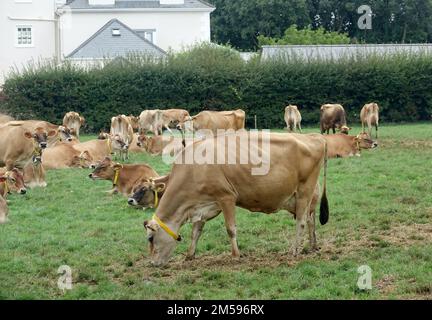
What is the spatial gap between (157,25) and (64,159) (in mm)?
34177

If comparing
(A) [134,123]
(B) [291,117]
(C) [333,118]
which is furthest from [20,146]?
(B) [291,117]

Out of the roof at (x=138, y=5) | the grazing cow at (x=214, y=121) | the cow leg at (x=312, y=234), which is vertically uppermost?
the roof at (x=138, y=5)

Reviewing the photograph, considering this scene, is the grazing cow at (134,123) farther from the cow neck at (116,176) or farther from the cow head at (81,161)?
the cow neck at (116,176)

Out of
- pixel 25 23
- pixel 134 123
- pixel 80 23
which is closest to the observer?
pixel 134 123

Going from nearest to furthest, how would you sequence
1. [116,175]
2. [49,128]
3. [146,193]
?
[146,193] → [116,175] → [49,128]

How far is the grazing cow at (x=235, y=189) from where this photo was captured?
10008mm

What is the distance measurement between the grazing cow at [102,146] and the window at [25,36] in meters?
33.6

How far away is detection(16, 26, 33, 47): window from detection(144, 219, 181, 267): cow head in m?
45.9

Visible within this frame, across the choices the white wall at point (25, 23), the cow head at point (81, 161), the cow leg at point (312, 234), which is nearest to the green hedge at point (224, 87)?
the cow head at point (81, 161)

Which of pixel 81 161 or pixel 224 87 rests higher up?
pixel 224 87

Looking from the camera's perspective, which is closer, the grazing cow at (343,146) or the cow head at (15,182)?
the cow head at (15,182)

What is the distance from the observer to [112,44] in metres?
48.0

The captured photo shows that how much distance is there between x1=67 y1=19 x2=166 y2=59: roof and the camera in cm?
4675

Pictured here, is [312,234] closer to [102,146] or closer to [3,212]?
[3,212]
